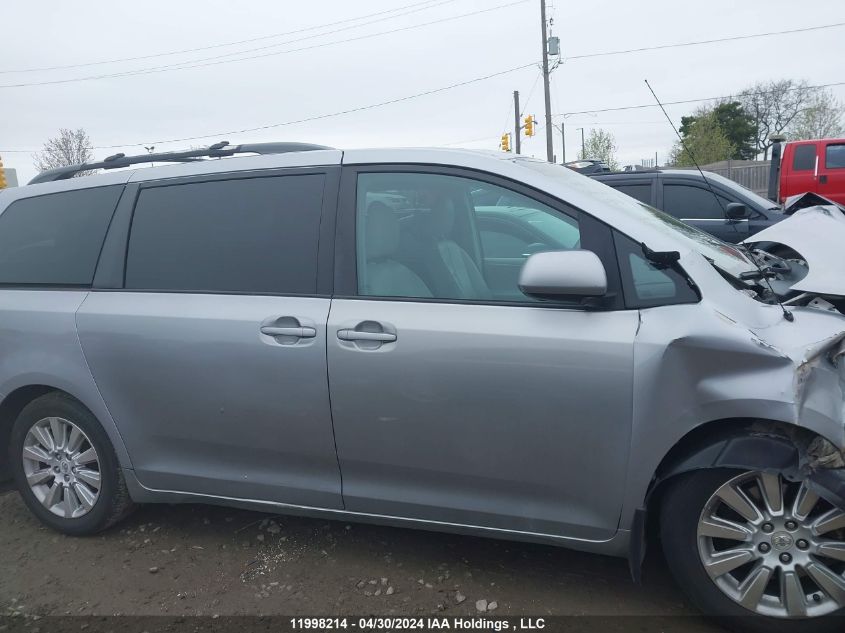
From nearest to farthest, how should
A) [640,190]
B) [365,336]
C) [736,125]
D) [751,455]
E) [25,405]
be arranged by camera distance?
[751,455], [365,336], [25,405], [640,190], [736,125]

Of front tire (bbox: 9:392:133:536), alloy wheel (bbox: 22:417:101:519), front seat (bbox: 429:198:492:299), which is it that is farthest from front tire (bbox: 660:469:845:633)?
alloy wheel (bbox: 22:417:101:519)

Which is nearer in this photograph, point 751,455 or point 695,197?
point 751,455

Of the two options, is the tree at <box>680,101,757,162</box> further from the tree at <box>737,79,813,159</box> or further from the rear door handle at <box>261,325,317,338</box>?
the rear door handle at <box>261,325,317,338</box>

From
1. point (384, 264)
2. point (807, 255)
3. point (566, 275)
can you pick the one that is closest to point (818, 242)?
point (807, 255)

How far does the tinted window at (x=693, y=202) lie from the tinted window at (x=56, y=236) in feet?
20.5

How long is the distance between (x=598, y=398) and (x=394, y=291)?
0.95m

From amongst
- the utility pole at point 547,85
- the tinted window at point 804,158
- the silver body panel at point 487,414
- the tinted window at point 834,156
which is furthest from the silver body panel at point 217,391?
the utility pole at point 547,85

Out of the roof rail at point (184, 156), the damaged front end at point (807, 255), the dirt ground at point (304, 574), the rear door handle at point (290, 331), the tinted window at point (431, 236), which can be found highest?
the roof rail at point (184, 156)

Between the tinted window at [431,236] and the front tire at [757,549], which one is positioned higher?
the tinted window at [431,236]

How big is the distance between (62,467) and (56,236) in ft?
3.96

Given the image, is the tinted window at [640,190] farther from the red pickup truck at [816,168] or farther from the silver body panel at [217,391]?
the red pickup truck at [816,168]

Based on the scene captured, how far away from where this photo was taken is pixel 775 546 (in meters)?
2.45

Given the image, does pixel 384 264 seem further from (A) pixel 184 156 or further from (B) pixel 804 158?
(B) pixel 804 158

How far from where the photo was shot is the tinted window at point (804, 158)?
13.1 m
